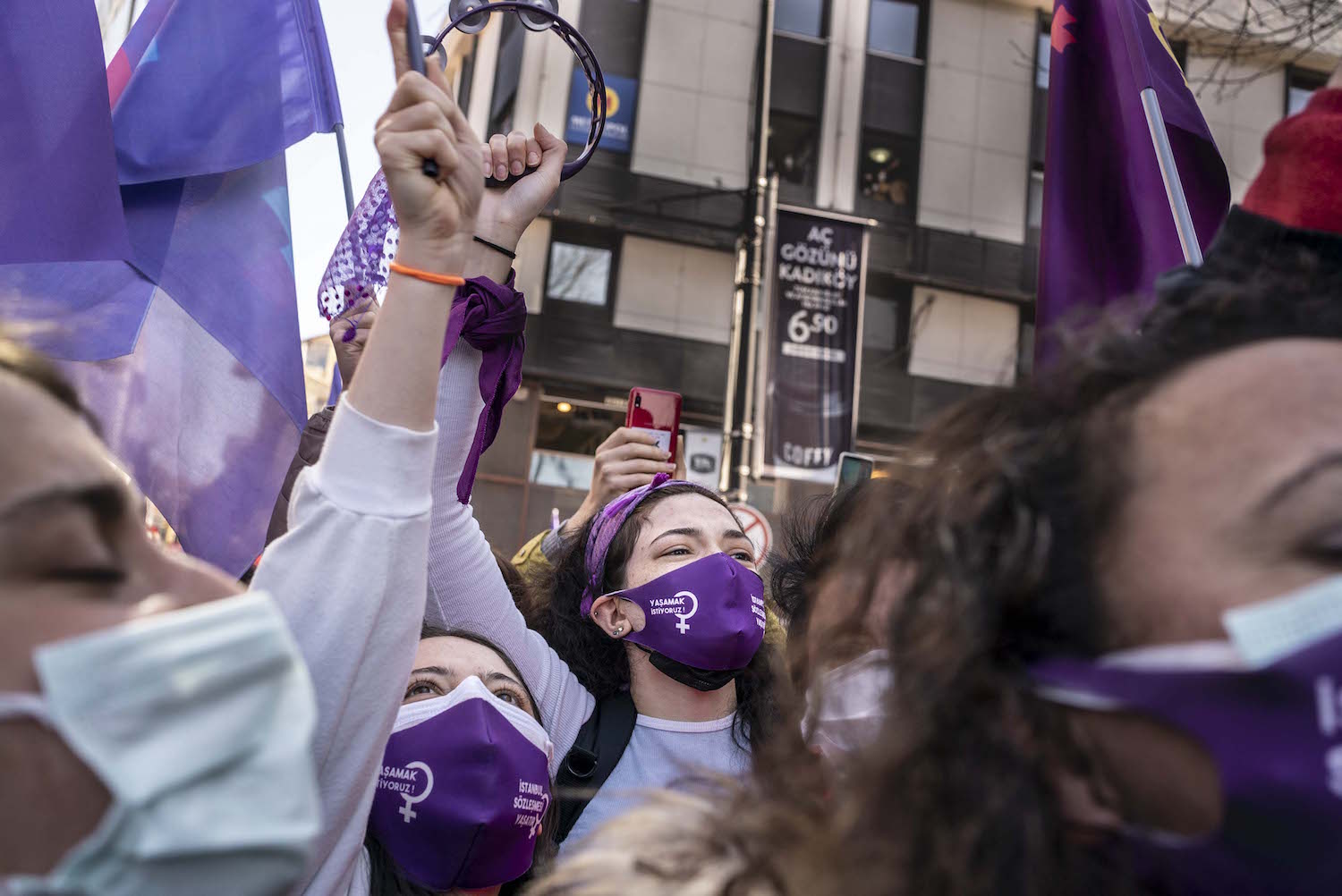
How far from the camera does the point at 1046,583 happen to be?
1.08m

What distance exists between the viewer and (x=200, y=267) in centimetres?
333

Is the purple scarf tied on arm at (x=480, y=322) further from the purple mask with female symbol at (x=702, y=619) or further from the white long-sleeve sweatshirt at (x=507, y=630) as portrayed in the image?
the purple mask with female symbol at (x=702, y=619)

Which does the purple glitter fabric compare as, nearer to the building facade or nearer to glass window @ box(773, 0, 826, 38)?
the building facade

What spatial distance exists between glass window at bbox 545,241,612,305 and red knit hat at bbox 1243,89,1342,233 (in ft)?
46.3

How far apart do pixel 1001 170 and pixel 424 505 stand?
55.3 ft

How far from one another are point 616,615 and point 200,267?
1728 millimetres

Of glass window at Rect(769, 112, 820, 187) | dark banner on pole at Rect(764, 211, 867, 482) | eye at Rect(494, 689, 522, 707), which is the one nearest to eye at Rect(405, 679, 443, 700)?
eye at Rect(494, 689, 522, 707)

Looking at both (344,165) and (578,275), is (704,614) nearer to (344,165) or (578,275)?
(344,165)

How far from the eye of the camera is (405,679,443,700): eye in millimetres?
2176

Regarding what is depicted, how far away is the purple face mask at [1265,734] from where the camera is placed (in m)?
0.87

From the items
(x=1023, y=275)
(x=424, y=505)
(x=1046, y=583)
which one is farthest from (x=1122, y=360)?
(x=1023, y=275)

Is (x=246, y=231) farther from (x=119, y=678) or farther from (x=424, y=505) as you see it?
(x=119, y=678)

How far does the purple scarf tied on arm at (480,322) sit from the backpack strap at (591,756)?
2.21 ft

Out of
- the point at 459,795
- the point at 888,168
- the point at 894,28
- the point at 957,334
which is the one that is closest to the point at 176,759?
the point at 459,795
